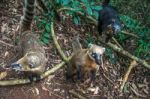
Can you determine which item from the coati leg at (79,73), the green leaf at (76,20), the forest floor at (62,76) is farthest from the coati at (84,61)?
the green leaf at (76,20)

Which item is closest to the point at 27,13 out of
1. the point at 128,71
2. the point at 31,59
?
the point at 31,59

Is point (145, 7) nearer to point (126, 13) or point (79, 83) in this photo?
point (126, 13)

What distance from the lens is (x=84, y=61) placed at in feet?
16.3

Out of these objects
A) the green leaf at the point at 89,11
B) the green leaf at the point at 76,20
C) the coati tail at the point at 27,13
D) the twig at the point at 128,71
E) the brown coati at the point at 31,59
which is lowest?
the twig at the point at 128,71

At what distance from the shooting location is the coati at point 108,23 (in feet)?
19.2

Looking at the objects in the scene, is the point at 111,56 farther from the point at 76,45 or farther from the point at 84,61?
Answer: the point at 84,61

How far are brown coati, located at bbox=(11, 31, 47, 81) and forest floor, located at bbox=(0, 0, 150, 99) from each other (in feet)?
0.90

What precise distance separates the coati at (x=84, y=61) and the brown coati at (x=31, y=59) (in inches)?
19.4

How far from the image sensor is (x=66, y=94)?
17.2ft

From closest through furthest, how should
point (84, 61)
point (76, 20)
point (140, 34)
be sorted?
point (84, 61) < point (76, 20) < point (140, 34)

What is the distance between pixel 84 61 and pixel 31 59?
82cm

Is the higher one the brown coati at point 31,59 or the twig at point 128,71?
the brown coati at point 31,59

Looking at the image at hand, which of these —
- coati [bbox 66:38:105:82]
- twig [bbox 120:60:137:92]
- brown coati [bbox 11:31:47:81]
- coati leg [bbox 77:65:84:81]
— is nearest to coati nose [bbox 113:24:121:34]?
twig [bbox 120:60:137:92]

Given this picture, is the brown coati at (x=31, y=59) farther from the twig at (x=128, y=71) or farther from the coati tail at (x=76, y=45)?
the twig at (x=128, y=71)
